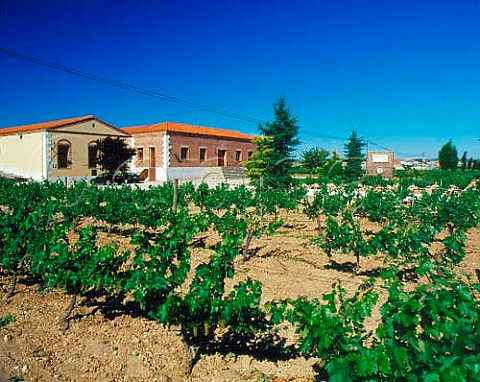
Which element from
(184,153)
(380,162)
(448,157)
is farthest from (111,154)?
(448,157)

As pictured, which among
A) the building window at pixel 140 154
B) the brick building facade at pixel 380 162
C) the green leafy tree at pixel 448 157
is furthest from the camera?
the green leafy tree at pixel 448 157

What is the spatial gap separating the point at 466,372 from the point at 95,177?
27.7 meters

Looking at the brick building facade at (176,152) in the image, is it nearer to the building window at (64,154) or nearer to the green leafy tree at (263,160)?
the building window at (64,154)

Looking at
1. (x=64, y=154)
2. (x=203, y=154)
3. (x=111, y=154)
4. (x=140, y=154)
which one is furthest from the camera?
(x=203, y=154)

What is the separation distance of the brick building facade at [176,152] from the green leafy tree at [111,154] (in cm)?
402

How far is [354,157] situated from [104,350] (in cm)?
3219

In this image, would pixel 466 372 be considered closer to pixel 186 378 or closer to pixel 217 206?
pixel 186 378

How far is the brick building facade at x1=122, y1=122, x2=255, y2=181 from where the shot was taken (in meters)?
30.2

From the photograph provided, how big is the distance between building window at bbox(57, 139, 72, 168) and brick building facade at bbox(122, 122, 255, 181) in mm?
5400

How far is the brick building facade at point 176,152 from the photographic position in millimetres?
30156

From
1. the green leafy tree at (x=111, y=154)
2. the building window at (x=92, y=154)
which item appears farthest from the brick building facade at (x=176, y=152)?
the green leafy tree at (x=111, y=154)

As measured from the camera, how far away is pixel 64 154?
86.1ft

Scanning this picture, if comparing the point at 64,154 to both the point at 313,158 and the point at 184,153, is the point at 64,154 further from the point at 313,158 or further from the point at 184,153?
the point at 313,158

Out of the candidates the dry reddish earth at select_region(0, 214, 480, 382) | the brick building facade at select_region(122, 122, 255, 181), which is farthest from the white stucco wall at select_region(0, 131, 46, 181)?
the dry reddish earth at select_region(0, 214, 480, 382)
